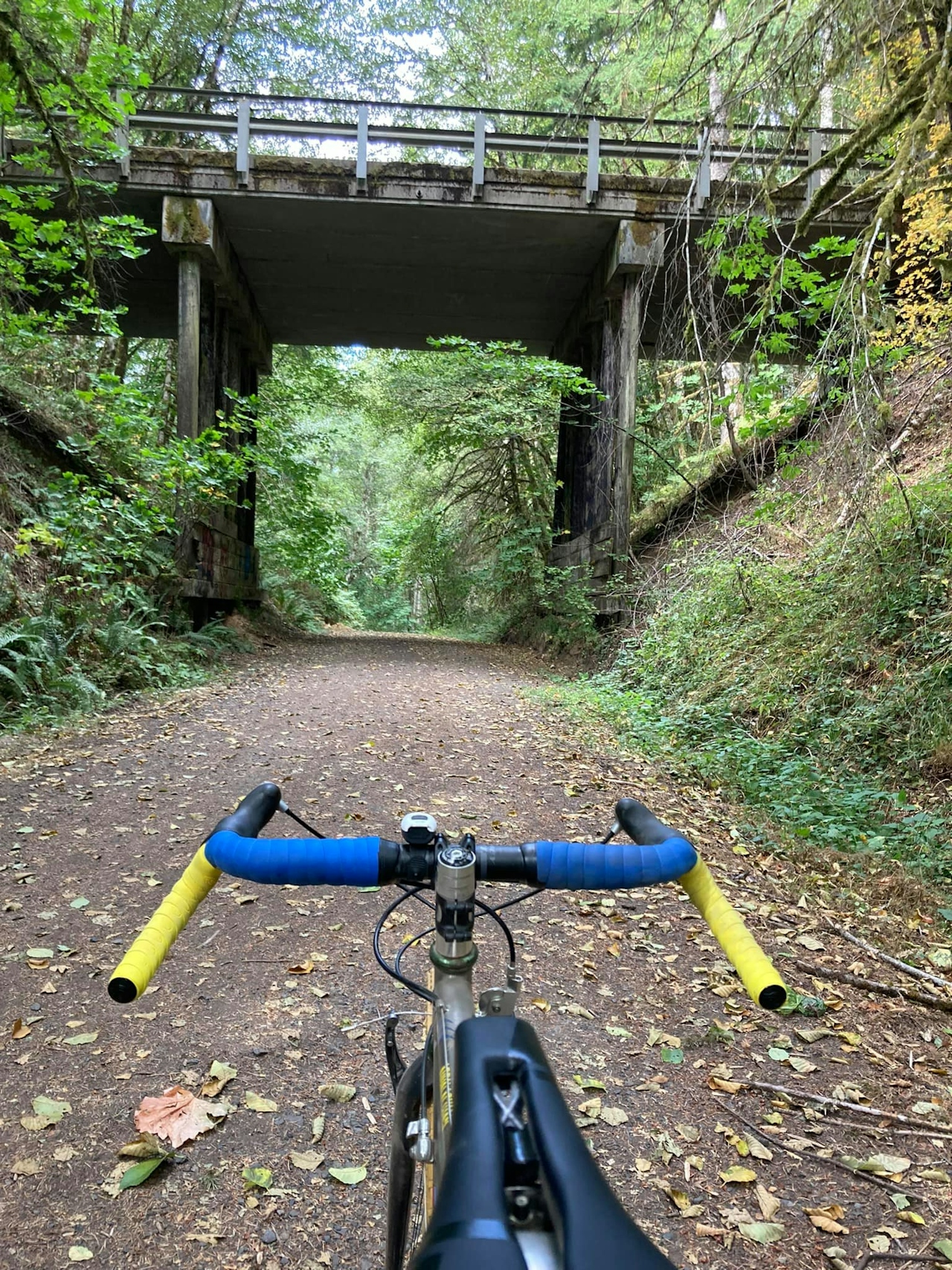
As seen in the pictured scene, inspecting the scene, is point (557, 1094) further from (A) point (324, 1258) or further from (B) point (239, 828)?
(A) point (324, 1258)

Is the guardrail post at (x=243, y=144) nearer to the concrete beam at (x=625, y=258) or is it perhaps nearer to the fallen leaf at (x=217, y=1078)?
the concrete beam at (x=625, y=258)

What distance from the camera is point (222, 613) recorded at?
1345 centimetres

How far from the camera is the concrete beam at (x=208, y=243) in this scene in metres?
11.4

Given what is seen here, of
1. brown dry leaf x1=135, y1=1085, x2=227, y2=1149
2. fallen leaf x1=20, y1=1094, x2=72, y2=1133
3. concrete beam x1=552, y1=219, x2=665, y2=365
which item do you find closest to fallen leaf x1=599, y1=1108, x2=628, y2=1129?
brown dry leaf x1=135, y1=1085, x2=227, y2=1149

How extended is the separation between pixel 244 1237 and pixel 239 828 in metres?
1.55

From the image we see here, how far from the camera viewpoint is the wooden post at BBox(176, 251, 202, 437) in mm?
11375

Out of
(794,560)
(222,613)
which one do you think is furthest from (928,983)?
(222,613)

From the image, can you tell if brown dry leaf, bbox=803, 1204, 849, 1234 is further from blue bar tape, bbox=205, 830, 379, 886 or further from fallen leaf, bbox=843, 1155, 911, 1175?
blue bar tape, bbox=205, 830, 379, 886

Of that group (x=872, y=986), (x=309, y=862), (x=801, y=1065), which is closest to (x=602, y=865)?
(x=309, y=862)

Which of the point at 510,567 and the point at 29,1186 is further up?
the point at 510,567

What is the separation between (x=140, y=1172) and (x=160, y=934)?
160cm

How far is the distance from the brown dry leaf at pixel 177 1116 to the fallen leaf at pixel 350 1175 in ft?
1.49

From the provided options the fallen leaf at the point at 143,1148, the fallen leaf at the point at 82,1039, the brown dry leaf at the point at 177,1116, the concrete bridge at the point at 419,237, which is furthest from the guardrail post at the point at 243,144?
the fallen leaf at the point at 143,1148

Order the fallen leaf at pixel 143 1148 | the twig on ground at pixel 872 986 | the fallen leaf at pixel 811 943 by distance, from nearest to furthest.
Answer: the fallen leaf at pixel 143 1148
the twig on ground at pixel 872 986
the fallen leaf at pixel 811 943
